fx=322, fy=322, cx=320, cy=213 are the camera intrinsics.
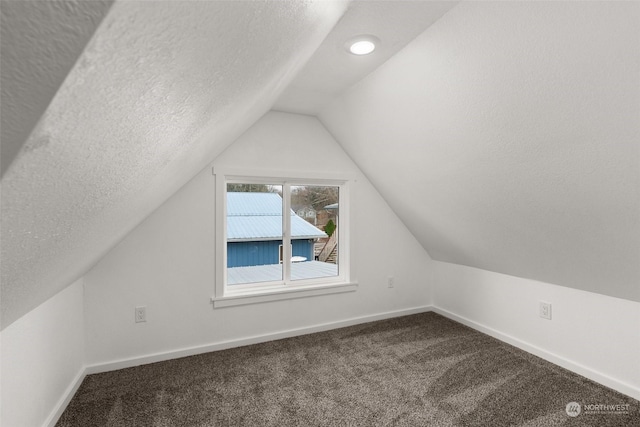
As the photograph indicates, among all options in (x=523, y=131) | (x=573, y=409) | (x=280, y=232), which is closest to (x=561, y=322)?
(x=573, y=409)

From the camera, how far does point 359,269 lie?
3.38 meters

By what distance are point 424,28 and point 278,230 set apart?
6.87ft

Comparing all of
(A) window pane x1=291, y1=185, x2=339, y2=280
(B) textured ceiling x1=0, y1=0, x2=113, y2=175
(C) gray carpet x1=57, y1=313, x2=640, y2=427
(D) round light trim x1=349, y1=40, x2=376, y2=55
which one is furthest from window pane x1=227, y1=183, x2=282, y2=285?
(B) textured ceiling x1=0, y1=0, x2=113, y2=175

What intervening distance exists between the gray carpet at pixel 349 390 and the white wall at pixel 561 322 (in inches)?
5.2

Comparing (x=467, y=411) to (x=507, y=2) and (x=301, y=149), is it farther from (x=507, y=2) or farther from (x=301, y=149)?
(x=301, y=149)

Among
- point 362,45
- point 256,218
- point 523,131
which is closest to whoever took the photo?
point 523,131

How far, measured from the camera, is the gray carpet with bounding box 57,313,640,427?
6.18 ft

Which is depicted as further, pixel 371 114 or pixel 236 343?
pixel 236 343

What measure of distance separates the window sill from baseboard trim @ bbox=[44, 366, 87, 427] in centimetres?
99

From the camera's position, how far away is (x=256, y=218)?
3.09m

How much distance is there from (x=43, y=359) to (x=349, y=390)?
70.1 inches

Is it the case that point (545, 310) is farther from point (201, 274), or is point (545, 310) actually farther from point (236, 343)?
point (201, 274)

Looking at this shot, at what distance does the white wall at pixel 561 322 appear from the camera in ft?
7.07

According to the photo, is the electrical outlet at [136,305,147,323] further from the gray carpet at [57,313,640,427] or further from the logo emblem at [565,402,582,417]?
the logo emblem at [565,402,582,417]
